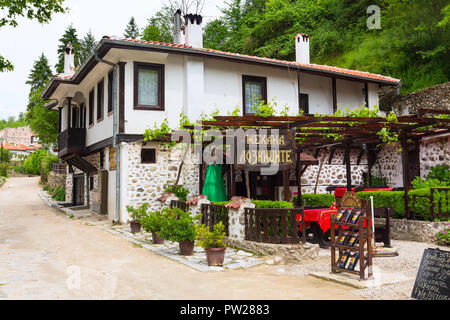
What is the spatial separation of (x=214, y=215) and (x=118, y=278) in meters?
3.44

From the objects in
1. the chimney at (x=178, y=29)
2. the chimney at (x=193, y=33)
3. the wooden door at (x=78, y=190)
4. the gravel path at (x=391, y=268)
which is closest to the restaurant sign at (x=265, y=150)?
the gravel path at (x=391, y=268)

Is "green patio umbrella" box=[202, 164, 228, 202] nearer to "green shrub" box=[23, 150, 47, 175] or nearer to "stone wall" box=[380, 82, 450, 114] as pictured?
"stone wall" box=[380, 82, 450, 114]

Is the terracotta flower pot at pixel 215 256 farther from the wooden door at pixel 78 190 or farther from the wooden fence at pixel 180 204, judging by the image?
the wooden door at pixel 78 190

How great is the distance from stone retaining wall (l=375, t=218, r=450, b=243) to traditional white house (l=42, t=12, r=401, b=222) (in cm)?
377

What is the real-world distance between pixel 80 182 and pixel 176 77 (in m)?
8.38

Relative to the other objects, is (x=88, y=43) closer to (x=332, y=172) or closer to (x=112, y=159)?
(x=112, y=159)

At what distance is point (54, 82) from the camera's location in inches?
578

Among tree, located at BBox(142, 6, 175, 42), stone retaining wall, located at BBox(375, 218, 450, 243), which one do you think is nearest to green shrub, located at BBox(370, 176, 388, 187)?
stone retaining wall, located at BBox(375, 218, 450, 243)

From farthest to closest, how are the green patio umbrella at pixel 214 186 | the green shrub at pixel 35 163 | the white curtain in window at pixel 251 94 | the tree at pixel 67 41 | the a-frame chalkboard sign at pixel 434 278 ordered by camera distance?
the green shrub at pixel 35 163 → the tree at pixel 67 41 → the white curtain in window at pixel 251 94 → the green patio umbrella at pixel 214 186 → the a-frame chalkboard sign at pixel 434 278

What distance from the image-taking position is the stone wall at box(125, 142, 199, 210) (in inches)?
454

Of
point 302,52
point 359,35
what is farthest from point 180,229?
point 359,35

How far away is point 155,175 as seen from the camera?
1190 centimetres

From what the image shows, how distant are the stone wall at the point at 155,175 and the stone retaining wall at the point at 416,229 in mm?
5876

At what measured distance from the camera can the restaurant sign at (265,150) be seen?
24.7 feet
